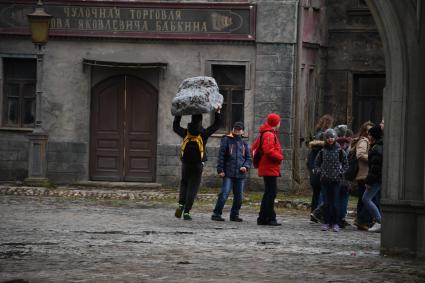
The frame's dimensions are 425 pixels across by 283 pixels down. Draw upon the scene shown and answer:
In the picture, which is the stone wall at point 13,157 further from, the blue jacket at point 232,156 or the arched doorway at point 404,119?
the arched doorway at point 404,119

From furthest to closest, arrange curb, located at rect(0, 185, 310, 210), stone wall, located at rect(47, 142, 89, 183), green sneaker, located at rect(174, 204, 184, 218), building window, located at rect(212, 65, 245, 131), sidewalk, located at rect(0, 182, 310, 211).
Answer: stone wall, located at rect(47, 142, 89, 183) → building window, located at rect(212, 65, 245, 131) → curb, located at rect(0, 185, 310, 210) → sidewalk, located at rect(0, 182, 310, 211) → green sneaker, located at rect(174, 204, 184, 218)

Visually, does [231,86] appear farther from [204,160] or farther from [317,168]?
[317,168]

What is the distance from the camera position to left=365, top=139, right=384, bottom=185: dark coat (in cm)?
1931

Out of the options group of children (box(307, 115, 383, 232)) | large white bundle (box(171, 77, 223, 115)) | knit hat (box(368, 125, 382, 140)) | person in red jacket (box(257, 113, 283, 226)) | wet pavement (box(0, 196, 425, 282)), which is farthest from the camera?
large white bundle (box(171, 77, 223, 115))

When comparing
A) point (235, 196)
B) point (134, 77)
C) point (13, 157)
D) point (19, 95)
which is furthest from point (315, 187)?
point (19, 95)

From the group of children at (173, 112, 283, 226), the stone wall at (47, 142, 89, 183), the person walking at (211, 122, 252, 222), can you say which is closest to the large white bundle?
the group of children at (173, 112, 283, 226)

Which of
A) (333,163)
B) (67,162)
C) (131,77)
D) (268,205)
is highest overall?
(131,77)

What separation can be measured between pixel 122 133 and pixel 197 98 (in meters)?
9.12

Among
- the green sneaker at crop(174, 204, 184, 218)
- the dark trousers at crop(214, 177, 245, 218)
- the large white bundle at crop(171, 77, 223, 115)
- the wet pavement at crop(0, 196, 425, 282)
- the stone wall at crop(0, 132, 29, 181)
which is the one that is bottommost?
the wet pavement at crop(0, 196, 425, 282)

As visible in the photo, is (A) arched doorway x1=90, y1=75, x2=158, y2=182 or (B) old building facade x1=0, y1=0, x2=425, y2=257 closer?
(B) old building facade x1=0, y1=0, x2=425, y2=257

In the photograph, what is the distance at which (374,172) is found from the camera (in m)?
19.6

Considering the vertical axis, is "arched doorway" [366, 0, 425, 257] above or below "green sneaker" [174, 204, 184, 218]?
A: above

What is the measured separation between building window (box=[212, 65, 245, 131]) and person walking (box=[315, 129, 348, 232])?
947cm

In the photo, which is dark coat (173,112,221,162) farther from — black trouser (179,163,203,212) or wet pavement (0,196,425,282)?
wet pavement (0,196,425,282)
